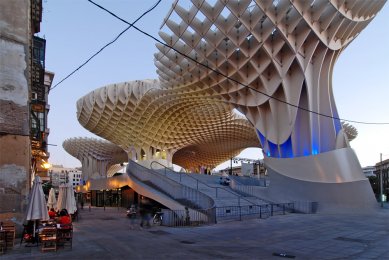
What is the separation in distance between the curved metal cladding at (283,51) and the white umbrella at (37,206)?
64.9 feet

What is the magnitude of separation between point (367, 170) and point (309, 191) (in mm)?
139288

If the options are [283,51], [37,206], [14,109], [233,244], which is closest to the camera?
[233,244]

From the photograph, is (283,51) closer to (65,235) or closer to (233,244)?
(233,244)

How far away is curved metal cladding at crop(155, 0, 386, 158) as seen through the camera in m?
27.6

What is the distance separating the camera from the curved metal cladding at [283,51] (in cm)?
2764

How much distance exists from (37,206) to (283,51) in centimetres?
2409

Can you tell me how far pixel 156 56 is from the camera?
38000 millimetres

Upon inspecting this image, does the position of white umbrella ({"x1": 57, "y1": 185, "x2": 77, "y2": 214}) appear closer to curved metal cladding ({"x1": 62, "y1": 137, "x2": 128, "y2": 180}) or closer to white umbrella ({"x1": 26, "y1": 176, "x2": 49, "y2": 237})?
white umbrella ({"x1": 26, "y1": 176, "x2": 49, "y2": 237})

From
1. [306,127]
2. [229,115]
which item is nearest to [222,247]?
[306,127]

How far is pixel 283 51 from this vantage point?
30.5 m

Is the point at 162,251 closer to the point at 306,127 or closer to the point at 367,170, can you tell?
the point at 306,127

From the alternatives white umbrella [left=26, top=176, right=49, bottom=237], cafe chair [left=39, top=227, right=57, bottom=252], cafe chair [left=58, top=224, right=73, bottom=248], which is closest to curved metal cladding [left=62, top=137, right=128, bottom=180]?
white umbrella [left=26, top=176, right=49, bottom=237]

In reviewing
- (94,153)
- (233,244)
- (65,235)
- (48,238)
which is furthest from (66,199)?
(94,153)

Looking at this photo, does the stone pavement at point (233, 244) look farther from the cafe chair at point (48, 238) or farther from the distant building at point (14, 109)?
the distant building at point (14, 109)
